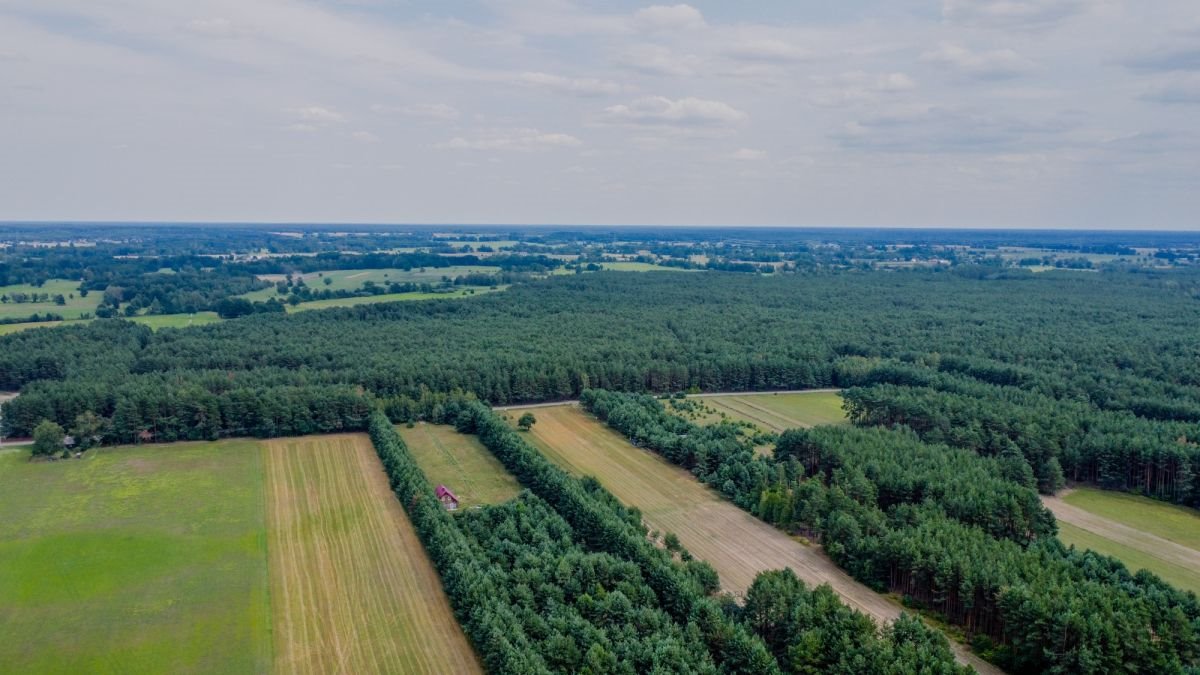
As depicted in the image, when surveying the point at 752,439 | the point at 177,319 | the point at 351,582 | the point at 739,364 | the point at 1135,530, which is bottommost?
the point at 351,582

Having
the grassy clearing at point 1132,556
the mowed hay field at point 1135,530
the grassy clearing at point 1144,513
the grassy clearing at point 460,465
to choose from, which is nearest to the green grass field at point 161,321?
the grassy clearing at point 460,465

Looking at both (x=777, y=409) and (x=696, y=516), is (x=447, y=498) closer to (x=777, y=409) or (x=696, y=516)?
(x=696, y=516)

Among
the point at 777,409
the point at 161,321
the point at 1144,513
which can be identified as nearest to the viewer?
the point at 1144,513

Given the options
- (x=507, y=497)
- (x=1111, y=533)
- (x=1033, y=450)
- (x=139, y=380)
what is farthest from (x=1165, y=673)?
(x=139, y=380)

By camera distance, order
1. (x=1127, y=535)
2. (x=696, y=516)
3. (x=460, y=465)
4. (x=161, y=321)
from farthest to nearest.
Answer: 1. (x=161, y=321)
2. (x=460, y=465)
3. (x=696, y=516)
4. (x=1127, y=535)

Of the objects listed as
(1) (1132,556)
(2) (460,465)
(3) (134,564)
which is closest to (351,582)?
(3) (134,564)

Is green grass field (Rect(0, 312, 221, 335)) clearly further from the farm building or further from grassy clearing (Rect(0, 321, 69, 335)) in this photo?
the farm building

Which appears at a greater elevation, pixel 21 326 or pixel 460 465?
pixel 21 326
